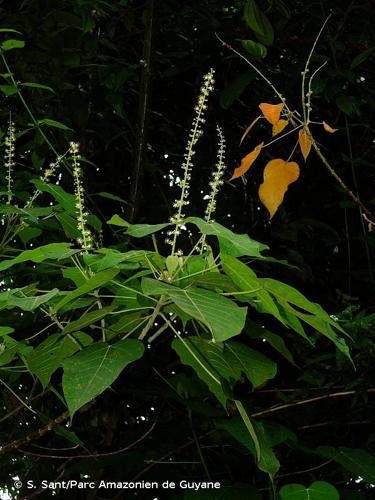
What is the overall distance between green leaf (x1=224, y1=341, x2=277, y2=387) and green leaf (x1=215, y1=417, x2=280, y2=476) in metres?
0.11

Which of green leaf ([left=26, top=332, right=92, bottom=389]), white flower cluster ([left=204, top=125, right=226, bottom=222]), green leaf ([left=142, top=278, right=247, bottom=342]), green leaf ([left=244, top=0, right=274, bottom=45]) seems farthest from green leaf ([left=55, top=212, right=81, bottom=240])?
green leaf ([left=244, top=0, right=274, bottom=45])

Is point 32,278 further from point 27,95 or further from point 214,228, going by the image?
point 214,228

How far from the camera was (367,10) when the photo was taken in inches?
84.0

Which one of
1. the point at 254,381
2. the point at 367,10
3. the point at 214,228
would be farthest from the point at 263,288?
the point at 367,10

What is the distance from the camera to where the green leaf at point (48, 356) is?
1.01 metres

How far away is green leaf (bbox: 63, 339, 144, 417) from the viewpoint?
837 millimetres

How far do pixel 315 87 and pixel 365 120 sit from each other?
1.68 ft

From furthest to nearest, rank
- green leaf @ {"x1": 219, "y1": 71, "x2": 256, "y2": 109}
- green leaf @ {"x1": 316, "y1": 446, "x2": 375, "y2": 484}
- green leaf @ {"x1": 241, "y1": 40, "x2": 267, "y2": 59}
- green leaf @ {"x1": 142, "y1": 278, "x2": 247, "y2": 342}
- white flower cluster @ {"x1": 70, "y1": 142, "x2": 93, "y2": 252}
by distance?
green leaf @ {"x1": 219, "y1": 71, "x2": 256, "y2": 109}
green leaf @ {"x1": 241, "y1": 40, "x2": 267, "y2": 59}
green leaf @ {"x1": 316, "y1": 446, "x2": 375, "y2": 484}
white flower cluster @ {"x1": 70, "y1": 142, "x2": 93, "y2": 252}
green leaf @ {"x1": 142, "y1": 278, "x2": 247, "y2": 342}

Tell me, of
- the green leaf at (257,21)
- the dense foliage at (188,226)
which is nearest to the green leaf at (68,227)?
the dense foliage at (188,226)

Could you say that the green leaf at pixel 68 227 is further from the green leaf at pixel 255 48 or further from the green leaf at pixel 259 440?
the green leaf at pixel 255 48

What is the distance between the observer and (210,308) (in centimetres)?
81

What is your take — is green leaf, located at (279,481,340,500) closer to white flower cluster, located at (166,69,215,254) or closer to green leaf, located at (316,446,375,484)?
green leaf, located at (316,446,375,484)

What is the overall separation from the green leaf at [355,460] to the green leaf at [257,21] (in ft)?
3.39

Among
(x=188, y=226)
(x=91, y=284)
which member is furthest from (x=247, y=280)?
(x=188, y=226)
